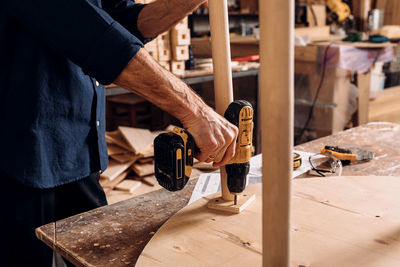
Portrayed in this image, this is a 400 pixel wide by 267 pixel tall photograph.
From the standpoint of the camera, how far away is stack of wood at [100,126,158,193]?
8.21 feet

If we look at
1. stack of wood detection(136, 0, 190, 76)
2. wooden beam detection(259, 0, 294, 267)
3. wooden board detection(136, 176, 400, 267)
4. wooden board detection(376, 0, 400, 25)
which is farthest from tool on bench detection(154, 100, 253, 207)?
wooden board detection(376, 0, 400, 25)

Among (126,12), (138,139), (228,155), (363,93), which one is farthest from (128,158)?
(363,93)

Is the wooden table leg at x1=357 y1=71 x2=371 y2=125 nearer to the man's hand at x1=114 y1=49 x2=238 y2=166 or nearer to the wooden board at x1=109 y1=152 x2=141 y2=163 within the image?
the wooden board at x1=109 y1=152 x2=141 y2=163

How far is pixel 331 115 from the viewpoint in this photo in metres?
3.76

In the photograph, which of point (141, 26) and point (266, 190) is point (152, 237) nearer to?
point (266, 190)

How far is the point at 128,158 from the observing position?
2.63 metres

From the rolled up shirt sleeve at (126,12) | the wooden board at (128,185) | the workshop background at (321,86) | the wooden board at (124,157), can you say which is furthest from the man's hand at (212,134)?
the workshop background at (321,86)

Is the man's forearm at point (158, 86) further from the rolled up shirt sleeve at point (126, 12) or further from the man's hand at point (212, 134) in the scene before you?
the rolled up shirt sleeve at point (126, 12)

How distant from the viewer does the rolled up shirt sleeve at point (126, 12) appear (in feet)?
4.83

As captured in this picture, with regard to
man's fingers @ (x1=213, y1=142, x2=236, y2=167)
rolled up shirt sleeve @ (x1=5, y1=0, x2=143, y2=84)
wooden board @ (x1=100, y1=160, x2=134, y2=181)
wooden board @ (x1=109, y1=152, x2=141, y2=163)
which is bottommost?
wooden board @ (x1=100, y1=160, x2=134, y2=181)

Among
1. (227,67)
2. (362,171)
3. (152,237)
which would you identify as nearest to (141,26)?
(227,67)

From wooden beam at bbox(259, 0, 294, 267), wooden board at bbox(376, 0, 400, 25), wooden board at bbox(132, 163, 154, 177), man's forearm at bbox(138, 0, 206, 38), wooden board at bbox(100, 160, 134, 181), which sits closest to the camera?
wooden beam at bbox(259, 0, 294, 267)

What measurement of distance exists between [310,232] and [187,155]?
35cm

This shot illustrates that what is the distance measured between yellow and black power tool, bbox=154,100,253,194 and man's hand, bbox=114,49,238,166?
0.11 feet
